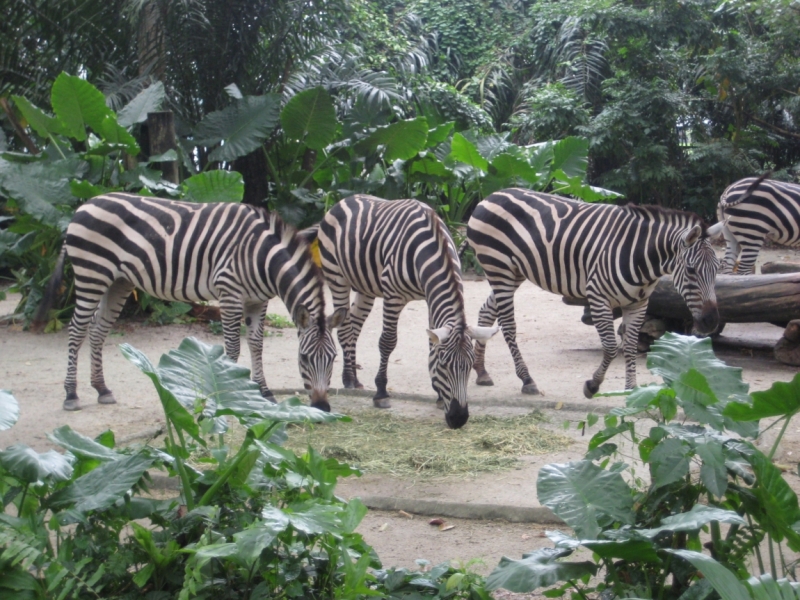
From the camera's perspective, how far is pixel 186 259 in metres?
6.77

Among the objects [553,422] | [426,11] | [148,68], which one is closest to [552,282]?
[553,422]

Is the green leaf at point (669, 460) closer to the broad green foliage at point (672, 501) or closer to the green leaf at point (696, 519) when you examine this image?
the broad green foliage at point (672, 501)

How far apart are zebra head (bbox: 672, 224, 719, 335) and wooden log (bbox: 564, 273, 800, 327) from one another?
1.29 m

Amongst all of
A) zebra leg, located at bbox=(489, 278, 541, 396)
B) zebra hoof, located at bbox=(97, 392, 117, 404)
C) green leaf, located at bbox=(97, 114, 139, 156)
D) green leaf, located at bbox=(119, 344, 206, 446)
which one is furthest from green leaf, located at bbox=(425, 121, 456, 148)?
green leaf, located at bbox=(119, 344, 206, 446)

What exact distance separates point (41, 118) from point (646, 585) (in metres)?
8.79

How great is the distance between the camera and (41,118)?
360 inches

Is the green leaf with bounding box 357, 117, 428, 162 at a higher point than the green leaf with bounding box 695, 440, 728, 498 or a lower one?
higher

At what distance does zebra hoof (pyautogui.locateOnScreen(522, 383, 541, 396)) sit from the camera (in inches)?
281

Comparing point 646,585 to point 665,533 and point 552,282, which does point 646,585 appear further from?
point 552,282

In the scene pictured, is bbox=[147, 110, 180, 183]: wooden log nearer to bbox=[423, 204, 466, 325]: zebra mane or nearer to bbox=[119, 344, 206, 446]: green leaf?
bbox=[423, 204, 466, 325]: zebra mane

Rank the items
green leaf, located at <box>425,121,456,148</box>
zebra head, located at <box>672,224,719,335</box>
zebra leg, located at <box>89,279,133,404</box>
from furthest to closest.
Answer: green leaf, located at <box>425,121,456,148</box>, zebra leg, located at <box>89,279,133,404</box>, zebra head, located at <box>672,224,719,335</box>

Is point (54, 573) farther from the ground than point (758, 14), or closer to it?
closer to it

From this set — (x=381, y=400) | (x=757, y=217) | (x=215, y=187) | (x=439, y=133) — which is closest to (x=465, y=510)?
(x=381, y=400)

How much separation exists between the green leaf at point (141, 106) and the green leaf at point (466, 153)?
5.06 metres
